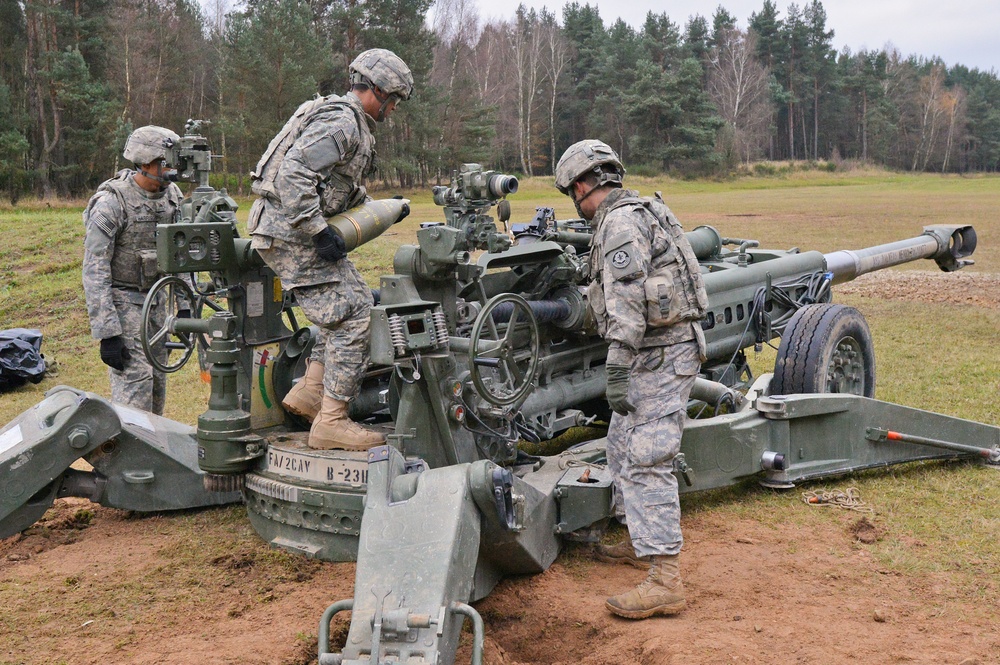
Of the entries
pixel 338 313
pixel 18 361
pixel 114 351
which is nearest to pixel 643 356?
pixel 338 313

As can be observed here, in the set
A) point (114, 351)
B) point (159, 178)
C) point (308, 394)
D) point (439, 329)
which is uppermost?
point (159, 178)

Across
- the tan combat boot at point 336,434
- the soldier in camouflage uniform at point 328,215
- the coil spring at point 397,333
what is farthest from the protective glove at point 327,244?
the tan combat boot at point 336,434

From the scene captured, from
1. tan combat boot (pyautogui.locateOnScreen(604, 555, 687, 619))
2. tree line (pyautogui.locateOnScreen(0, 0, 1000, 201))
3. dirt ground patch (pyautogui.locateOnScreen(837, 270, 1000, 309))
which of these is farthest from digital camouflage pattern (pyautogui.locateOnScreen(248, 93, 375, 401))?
tree line (pyautogui.locateOnScreen(0, 0, 1000, 201))

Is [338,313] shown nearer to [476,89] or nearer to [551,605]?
[551,605]

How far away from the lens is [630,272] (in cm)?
459

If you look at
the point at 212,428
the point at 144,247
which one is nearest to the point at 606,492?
the point at 212,428

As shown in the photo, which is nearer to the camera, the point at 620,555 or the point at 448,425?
the point at 448,425

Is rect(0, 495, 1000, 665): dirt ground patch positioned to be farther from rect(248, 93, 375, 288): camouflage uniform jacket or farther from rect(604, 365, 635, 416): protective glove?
rect(248, 93, 375, 288): camouflage uniform jacket

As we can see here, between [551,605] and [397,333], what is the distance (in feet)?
4.65

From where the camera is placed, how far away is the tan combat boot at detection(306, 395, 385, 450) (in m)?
5.24

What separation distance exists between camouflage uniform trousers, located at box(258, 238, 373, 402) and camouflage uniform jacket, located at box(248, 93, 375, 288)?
0.14 ft

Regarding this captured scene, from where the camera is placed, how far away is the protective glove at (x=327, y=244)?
502 cm

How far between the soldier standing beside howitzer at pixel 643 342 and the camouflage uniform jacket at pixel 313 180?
1.10m

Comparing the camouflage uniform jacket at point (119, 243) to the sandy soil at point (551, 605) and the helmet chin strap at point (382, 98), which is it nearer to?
the sandy soil at point (551, 605)
